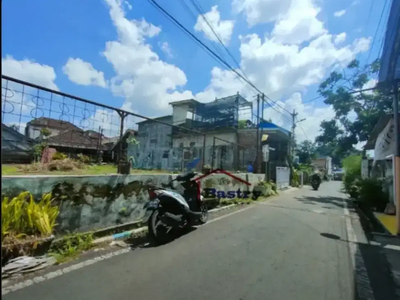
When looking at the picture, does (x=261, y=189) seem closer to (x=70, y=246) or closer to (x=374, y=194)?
(x=374, y=194)

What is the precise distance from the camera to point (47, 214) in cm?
375

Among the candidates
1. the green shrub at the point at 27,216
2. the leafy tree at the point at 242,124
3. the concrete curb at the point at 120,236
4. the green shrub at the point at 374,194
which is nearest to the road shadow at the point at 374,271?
the concrete curb at the point at 120,236

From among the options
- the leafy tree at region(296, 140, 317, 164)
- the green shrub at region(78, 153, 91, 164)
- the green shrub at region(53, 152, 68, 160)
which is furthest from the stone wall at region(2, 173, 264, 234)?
the leafy tree at region(296, 140, 317, 164)

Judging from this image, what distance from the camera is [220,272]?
3512 millimetres

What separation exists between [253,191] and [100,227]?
958cm

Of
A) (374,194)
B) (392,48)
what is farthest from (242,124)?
(392,48)

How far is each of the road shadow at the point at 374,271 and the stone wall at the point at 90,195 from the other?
4.11 metres

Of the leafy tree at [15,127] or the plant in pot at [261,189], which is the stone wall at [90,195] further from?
the plant in pot at [261,189]

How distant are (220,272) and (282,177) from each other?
17.3m

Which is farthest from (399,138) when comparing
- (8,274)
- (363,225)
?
(8,274)

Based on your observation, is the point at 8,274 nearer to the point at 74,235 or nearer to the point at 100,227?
the point at 74,235

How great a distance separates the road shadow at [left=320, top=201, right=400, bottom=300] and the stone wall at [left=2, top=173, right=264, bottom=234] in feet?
13.5

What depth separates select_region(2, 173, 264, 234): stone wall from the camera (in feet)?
12.5

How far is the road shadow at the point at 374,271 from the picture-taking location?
3111 mm
